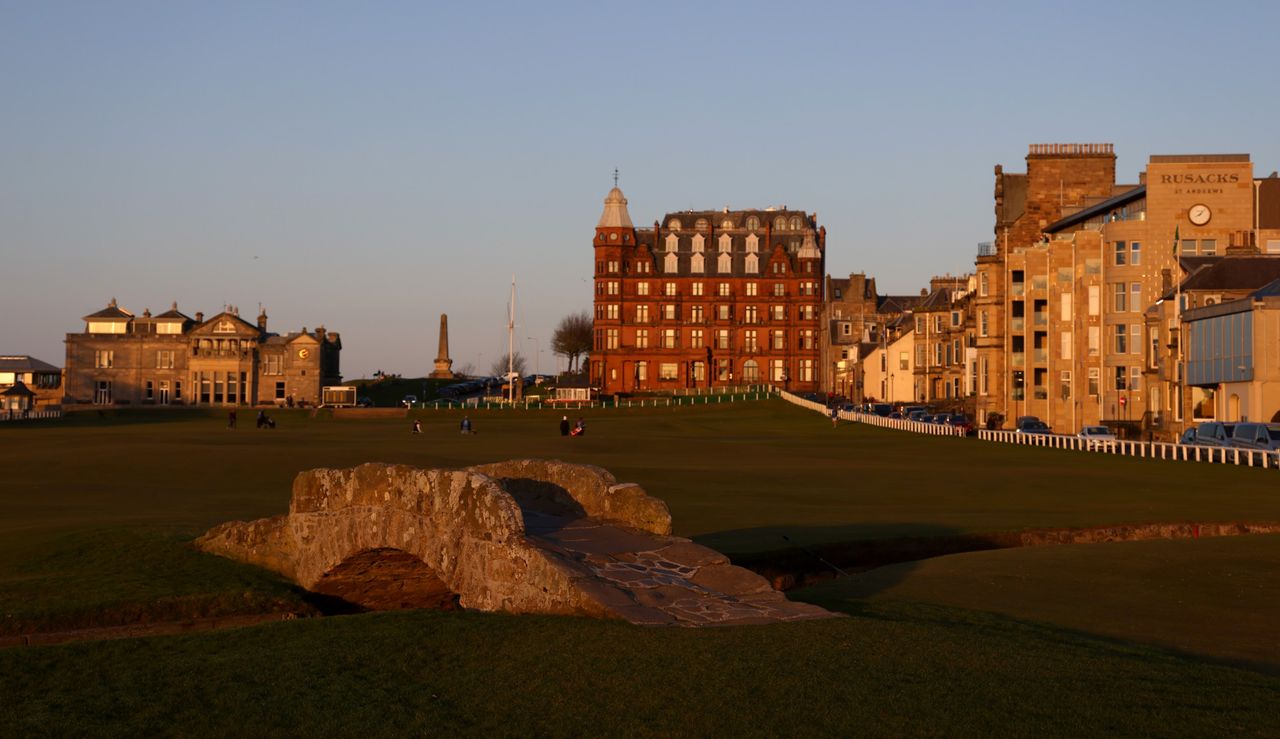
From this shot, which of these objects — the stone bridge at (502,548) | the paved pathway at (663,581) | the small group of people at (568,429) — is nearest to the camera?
the paved pathway at (663,581)

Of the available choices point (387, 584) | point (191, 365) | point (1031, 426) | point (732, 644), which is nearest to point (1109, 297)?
point (1031, 426)

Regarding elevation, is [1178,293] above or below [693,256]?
below

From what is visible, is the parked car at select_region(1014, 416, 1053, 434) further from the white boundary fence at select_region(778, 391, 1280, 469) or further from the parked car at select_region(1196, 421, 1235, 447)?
the parked car at select_region(1196, 421, 1235, 447)

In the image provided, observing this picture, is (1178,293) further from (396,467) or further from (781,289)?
(781,289)

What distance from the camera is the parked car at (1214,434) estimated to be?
58719mm

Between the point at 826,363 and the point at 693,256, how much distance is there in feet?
80.2

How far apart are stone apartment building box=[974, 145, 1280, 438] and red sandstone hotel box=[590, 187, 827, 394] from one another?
273ft

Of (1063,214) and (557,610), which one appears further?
(1063,214)

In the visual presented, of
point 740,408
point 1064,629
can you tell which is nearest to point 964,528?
point 1064,629

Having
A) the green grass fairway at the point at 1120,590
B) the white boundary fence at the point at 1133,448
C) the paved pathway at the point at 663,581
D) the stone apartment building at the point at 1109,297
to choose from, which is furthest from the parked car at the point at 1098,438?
the paved pathway at the point at 663,581

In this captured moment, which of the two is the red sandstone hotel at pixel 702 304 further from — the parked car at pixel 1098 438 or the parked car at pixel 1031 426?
the parked car at pixel 1098 438

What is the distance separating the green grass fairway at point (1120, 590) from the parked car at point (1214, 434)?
34441mm

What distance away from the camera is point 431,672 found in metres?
13.6

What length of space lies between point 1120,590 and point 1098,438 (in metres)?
50.0
